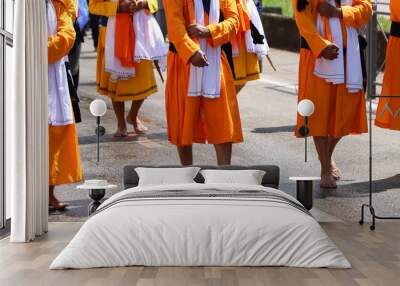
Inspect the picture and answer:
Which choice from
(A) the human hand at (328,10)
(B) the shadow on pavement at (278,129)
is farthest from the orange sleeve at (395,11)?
(B) the shadow on pavement at (278,129)

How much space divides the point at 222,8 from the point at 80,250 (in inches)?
74.6

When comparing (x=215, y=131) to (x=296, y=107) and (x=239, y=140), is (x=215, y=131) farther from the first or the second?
(x=296, y=107)

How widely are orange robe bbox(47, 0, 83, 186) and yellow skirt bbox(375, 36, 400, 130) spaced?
1484 mm

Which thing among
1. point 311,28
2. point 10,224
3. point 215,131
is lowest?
point 10,224

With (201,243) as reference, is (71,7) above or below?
above

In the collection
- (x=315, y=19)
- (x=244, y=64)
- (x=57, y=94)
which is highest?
(x=315, y=19)

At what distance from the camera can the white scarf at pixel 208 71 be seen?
18.8ft

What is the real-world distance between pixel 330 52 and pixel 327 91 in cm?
20

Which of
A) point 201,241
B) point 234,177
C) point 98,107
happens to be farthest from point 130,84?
point 201,241

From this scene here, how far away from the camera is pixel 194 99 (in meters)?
5.74

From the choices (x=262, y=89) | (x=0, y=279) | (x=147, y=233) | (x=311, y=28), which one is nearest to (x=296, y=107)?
(x=262, y=89)

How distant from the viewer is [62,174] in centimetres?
558

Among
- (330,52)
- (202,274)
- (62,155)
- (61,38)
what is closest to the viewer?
(202,274)

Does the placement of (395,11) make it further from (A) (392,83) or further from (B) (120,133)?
(B) (120,133)
